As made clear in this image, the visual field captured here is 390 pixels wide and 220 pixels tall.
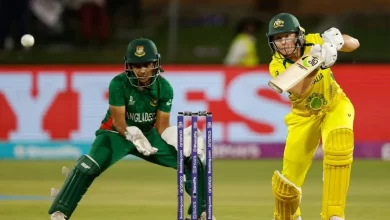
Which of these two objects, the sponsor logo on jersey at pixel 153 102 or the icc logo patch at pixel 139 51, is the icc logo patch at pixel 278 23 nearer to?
the icc logo patch at pixel 139 51

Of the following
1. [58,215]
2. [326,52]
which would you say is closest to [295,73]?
[326,52]

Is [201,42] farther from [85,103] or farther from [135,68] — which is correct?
[135,68]

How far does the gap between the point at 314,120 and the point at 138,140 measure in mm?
1262

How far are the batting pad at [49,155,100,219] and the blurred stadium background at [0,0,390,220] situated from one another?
2.13 m

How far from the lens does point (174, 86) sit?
12727mm

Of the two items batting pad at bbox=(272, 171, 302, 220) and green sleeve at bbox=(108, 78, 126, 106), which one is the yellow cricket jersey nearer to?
batting pad at bbox=(272, 171, 302, 220)

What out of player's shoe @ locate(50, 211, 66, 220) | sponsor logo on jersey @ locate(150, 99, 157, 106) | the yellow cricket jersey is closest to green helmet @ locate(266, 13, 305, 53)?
the yellow cricket jersey

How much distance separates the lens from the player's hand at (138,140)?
7.56 meters

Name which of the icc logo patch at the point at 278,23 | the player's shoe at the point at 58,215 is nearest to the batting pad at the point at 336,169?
the icc logo patch at the point at 278,23

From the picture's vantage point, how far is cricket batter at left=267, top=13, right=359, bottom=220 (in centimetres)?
713

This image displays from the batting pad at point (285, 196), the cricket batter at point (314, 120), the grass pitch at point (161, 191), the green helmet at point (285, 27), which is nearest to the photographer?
the cricket batter at point (314, 120)

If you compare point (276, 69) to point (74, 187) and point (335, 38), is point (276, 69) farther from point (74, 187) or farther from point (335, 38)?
point (74, 187)

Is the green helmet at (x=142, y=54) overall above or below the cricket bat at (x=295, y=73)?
above

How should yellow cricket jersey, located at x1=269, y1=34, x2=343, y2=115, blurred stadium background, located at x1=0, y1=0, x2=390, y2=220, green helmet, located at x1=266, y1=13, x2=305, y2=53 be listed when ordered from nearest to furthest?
green helmet, located at x1=266, y1=13, x2=305, y2=53, yellow cricket jersey, located at x1=269, y1=34, x2=343, y2=115, blurred stadium background, located at x1=0, y1=0, x2=390, y2=220
